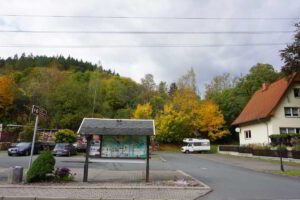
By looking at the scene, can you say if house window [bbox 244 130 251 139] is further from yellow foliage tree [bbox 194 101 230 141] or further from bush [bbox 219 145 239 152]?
yellow foliage tree [bbox 194 101 230 141]

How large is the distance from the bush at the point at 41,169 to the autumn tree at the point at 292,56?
24066 mm

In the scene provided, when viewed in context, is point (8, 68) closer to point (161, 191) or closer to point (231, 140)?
point (231, 140)

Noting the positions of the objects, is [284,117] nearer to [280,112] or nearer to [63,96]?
[280,112]

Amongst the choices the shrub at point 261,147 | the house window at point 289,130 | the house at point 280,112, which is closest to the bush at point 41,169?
the shrub at point 261,147

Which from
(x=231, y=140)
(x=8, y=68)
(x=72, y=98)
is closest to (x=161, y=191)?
(x=72, y=98)

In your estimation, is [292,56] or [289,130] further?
[289,130]

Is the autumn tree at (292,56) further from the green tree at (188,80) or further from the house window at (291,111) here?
the green tree at (188,80)

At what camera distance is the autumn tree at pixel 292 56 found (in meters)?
29.1

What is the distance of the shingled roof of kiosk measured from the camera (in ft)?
48.2

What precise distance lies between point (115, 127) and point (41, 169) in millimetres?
3742

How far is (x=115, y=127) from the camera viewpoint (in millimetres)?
15258

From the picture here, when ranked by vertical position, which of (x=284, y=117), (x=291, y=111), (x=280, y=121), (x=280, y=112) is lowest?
(x=280, y=121)

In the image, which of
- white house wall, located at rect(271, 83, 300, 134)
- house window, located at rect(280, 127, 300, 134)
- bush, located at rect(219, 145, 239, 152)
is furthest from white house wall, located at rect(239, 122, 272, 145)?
bush, located at rect(219, 145, 239, 152)

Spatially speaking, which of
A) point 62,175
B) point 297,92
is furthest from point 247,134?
point 62,175
